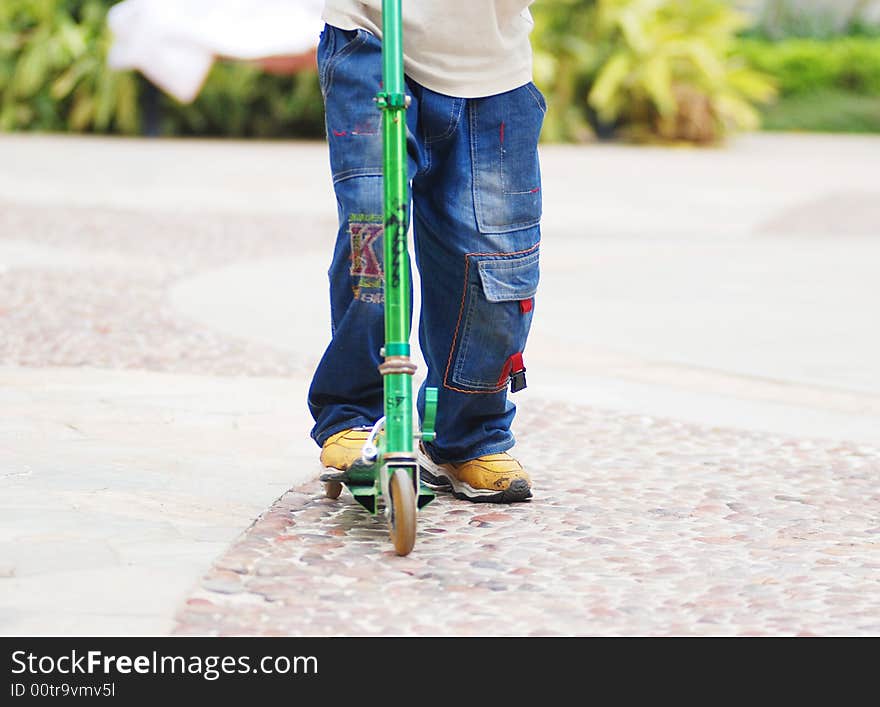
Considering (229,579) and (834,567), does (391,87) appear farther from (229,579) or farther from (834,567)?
(834,567)

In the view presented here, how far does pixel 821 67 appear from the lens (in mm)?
24062

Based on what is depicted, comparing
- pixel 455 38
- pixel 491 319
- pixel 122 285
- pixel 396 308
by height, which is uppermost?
pixel 455 38

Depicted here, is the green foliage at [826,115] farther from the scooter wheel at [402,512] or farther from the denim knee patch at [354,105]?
the scooter wheel at [402,512]

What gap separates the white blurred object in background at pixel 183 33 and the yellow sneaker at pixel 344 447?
1.09 metres

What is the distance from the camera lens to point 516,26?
339 centimetres

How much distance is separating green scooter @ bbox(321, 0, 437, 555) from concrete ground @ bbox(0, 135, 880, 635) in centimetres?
15

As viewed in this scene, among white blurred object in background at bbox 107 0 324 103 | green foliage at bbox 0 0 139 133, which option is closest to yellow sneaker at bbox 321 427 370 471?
white blurred object in background at bbox 107 0 324 103

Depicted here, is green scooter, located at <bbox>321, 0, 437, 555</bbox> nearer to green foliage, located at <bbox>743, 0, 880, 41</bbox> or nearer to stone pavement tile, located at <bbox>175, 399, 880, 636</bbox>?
stone pavement tile, located at <bbox>175, 399, 880, 636</bbox>

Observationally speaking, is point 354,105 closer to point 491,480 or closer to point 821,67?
point 491,480

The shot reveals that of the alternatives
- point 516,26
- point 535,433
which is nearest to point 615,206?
point 535,433

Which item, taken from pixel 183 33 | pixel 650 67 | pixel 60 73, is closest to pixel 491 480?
pixel 183 33

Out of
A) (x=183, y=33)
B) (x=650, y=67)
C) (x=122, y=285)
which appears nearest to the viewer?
(x=183, y=33)

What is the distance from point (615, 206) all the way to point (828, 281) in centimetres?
415

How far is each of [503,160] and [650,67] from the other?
14.6 meters
